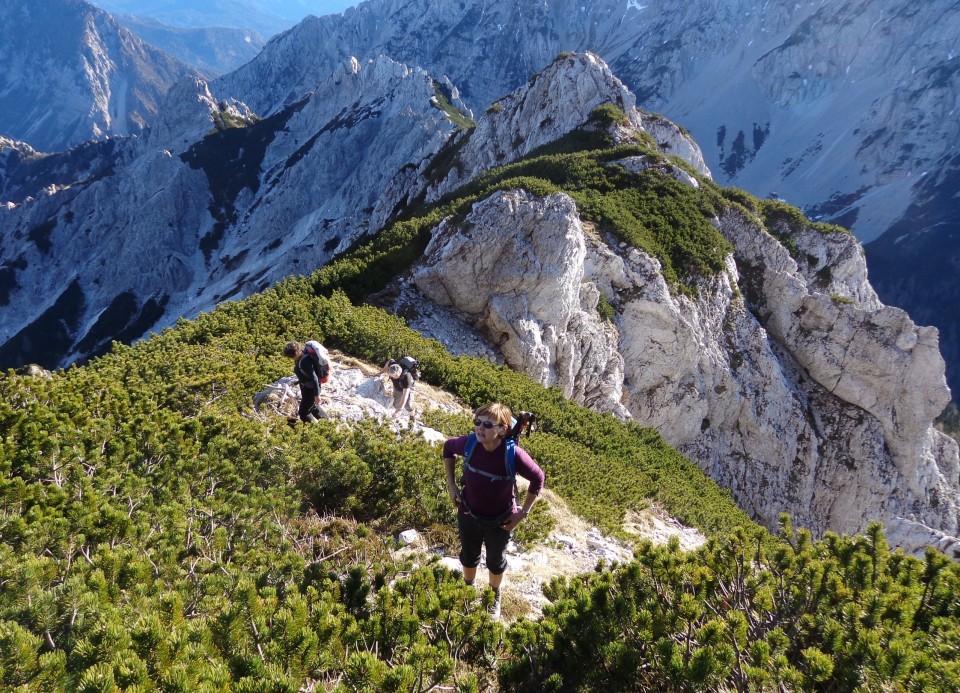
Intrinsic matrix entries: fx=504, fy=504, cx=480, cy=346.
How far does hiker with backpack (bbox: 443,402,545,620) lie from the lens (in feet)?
15.6

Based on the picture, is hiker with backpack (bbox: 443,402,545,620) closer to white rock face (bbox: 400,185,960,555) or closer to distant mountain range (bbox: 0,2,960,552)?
distant mountain range (bbox: 0,2,960,552)

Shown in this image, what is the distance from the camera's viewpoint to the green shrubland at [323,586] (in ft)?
9.20

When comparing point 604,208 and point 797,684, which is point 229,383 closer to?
point 797,684

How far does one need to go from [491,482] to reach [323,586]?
170 centimetres

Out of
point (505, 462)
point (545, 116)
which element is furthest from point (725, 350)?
point (545, 116)

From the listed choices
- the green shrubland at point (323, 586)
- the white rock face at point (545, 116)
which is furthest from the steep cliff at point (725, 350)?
the white rock face at point (545, 116)

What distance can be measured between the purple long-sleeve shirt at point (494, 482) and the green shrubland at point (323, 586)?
84 cm

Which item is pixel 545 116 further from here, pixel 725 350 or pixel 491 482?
pixel 491 482

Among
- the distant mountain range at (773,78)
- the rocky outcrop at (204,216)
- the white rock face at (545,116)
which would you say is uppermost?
the distant mountain range at (773,78)

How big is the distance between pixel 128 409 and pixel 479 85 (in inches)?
7841

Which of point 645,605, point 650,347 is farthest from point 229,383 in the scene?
point 650,347

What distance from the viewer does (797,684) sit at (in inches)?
110

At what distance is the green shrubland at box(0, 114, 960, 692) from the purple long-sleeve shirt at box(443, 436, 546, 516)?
2.77 feet

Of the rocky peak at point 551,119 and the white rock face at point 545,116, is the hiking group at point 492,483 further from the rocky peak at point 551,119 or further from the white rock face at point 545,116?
the white rock face at point 545,116
